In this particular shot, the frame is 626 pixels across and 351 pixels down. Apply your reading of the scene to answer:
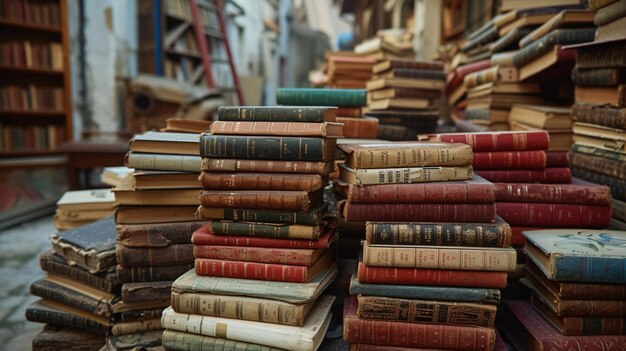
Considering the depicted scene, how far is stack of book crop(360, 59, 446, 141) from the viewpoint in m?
2.93

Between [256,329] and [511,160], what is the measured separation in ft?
3.33

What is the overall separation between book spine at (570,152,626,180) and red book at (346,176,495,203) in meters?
0.74

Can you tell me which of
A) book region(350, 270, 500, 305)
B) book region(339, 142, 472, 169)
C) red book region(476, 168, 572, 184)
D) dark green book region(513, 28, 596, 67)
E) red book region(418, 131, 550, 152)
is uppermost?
dark green book region(513, 28, 596, 67)

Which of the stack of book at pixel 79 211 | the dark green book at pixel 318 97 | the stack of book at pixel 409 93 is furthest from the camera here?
the stack of book at pixel 409 93

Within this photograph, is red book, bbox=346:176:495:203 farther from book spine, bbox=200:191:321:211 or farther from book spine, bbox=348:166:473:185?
book spine, bbox=200:191:321:211

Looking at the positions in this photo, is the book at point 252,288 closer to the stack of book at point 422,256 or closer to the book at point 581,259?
the stack of book at point 422,256

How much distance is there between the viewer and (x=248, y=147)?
56.0 inches

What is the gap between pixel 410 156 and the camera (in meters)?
1.37

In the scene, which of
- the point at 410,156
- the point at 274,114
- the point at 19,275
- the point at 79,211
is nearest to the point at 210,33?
the point at 19,275

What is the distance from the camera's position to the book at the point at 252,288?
135 cm

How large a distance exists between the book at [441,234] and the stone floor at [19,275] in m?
1.66

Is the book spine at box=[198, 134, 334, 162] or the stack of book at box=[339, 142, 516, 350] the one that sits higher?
the book spine at box=[198, 134, 334, 162]

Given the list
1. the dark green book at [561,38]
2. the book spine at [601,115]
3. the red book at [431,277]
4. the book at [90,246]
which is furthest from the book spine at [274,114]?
the dark green book at [561,38]

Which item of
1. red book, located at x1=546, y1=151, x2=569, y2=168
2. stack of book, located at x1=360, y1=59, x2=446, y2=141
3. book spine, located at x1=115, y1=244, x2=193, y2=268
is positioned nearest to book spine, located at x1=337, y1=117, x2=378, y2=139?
stack of book, located at x1=360, y1=59, x2=446, y2=141
